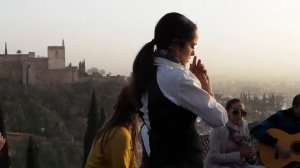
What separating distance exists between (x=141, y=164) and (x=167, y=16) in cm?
77

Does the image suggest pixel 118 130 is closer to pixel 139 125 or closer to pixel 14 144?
pixel 139 125

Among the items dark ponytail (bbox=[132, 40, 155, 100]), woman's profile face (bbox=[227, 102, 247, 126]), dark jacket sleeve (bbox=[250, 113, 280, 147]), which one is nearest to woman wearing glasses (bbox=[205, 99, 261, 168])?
woman's profile face (bbox=[227, 102, 247, 126])

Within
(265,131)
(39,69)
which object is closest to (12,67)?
(39,69)

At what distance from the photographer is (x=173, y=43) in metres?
2.86

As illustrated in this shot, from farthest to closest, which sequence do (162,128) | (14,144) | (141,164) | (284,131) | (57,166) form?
(14,144), (57,166), (284,131), (141,164), (162,128)

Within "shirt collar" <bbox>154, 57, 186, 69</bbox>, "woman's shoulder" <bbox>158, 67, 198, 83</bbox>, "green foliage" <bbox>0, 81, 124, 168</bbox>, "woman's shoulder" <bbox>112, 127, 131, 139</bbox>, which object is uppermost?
"shirt collar" <bbox>154, 57, 186, 69</bbox>

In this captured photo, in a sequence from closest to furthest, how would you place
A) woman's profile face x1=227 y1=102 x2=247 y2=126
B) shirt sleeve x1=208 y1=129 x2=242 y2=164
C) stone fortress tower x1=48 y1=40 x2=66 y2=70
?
1. shirt sleeve x1=208 y1=129 x2=242 y2=164
2. woman's profile face x1=227 y1=102 x2=247 y2=126
3. stone fortress tower x1=48 y1=40 x2=66 y2=70

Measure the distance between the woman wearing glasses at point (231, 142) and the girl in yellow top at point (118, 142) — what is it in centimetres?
194

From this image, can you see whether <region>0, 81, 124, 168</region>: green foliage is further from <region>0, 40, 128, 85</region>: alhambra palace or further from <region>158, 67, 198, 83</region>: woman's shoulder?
A: <region>158, 67, 198, 83</region>: woman's shoulder

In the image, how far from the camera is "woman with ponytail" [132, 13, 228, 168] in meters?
2.71

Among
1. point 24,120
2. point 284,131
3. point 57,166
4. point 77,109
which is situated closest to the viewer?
point 284,131

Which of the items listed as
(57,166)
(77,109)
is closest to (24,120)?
(77,109)

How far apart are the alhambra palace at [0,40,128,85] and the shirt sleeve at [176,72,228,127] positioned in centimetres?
6993

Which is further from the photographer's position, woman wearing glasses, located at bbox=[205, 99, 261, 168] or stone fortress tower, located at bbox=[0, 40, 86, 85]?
stone fortress tower, located at bbox=[0, 40, 86, 85]
